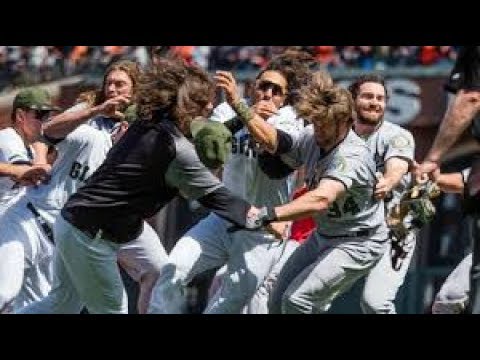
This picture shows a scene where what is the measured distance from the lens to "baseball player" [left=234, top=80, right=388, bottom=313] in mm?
9008

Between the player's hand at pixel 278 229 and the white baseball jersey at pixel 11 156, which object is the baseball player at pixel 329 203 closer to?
the player's hand at pixel 278 229

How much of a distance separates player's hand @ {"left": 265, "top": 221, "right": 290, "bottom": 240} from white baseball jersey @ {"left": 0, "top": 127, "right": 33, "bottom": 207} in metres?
1.58

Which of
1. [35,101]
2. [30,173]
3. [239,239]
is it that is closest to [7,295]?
[30,173]

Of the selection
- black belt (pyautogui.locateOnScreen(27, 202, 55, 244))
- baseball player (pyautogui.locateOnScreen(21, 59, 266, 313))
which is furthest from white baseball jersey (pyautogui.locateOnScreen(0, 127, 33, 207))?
baseball player (pyautogui.locateOnScreen(21, 59, 266, 313))

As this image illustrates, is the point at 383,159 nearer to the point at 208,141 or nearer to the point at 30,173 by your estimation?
the point at 208,141

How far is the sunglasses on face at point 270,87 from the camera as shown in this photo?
984 centimetres

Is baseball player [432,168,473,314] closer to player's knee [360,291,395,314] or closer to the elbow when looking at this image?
player's knee [360,291,395,314]

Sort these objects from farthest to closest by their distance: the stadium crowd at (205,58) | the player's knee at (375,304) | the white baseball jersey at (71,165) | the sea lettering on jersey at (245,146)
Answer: the stadium crowd at (205,58)
the player's knee at (375,304)
the white baseball jersey at (71,165)
the sea lettering on jersey at (245,146)

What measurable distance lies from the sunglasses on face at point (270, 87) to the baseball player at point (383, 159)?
50 cm

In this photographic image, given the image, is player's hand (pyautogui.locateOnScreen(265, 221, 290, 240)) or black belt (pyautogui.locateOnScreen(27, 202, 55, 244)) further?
black belt (pyautogui.locateOnScreen(27, 202, 55, 244))

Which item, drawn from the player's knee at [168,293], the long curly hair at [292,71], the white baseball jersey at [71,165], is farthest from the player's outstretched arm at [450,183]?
the white baseball jersey at [71,165]

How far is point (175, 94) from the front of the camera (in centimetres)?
882

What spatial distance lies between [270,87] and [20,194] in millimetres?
1752

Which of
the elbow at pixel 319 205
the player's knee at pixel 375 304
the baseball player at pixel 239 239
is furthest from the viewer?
the player's knee at pixel 375 304
